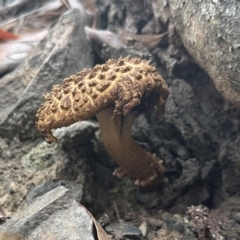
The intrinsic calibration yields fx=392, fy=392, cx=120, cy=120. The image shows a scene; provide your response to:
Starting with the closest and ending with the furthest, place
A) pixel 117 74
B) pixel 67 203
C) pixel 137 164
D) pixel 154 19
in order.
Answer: pixel 67 203
pixel 117 74
pixel 137 164
pixel 154 19

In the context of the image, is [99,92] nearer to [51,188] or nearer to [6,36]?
[51,188]

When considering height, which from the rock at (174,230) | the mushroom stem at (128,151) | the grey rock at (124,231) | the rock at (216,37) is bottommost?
the rock at (174,230)

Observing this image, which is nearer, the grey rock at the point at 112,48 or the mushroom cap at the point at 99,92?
the mushroom cap at the point at 99,92

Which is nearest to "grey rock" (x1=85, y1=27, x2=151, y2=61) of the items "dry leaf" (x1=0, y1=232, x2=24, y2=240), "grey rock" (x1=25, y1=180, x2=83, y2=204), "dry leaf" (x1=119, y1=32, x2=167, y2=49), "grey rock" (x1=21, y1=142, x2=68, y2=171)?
"dry leaf" (x1=119, y1=32, x2=167, y2=49)

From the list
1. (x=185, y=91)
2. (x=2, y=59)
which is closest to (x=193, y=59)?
(x=185, y=91)

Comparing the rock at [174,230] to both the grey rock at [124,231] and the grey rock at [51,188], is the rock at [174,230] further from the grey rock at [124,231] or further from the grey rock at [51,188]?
the grey rock at [51,188]

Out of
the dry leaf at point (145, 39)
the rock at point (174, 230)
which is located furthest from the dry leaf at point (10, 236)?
the dry leaf at point (145, 39)

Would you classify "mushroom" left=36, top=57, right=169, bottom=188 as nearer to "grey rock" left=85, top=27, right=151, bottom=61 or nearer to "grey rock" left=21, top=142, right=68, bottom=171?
"grey rock" left=21, top=142, right=68, bottom=171

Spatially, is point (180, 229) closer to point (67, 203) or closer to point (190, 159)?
point (190, 159)

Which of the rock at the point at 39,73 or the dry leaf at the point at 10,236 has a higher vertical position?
the rock at the point at 39,73
